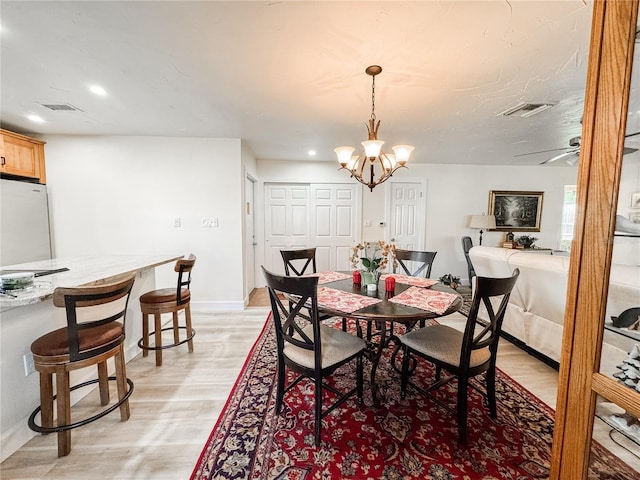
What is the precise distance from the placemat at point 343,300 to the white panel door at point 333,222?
297 centimetres

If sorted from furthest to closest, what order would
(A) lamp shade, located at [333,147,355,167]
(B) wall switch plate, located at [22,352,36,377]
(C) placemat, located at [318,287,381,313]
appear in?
(A) lamp shade, located at [333,147,355,167]
(C) placemat, located at [318,287,381,313]
(B) wall switch plate, located at [22,352,36,377]

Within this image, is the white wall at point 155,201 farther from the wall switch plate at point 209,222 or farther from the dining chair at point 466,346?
the dining chair at point 466,346

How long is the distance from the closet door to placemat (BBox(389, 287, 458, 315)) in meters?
0.70

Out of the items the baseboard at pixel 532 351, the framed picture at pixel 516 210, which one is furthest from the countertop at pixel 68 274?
the framed picture at pixel 516 210

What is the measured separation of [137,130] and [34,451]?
3183 millimetres

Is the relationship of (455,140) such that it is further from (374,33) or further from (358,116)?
(374,33)

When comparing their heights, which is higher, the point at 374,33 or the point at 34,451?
the point at 374,33

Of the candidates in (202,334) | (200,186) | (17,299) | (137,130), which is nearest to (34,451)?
(17,299)

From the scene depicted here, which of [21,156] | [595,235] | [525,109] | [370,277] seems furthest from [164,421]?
[525,109]

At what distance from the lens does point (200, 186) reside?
3.49 meters

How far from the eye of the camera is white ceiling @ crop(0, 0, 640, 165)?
140cm

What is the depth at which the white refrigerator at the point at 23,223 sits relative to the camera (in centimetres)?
288

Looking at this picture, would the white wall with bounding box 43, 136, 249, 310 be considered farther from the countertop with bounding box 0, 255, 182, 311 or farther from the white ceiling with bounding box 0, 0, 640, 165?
the countertop with bounding box 0, 255, 182, 311

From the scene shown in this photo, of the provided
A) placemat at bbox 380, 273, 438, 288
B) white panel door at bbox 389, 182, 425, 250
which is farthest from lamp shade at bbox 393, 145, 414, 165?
white panel door at bbox 389, 182, 425, 250
